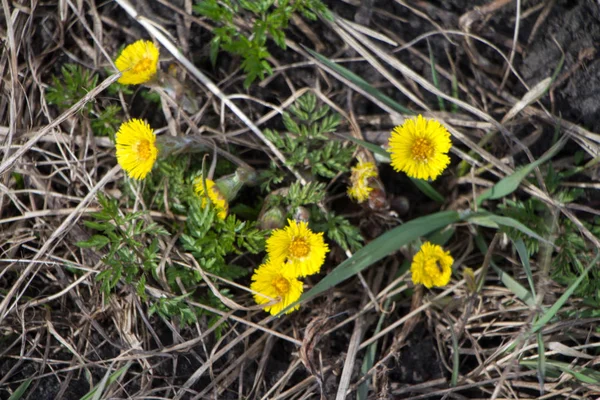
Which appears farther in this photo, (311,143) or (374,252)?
(311,143)

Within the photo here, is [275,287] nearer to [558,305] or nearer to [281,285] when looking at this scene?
[281,285]

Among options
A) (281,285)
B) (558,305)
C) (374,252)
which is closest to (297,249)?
(281,285)

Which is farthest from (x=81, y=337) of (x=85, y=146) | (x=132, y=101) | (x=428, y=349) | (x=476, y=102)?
(x=476, y=102)

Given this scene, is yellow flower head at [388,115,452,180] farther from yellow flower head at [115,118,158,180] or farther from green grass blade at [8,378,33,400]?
green grass blade at [8,378,33,400]

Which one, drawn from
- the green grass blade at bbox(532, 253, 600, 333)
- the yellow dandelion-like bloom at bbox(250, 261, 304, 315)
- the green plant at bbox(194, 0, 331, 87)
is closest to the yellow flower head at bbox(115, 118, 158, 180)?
the green plant at bbox(194, 0, 331, 87)

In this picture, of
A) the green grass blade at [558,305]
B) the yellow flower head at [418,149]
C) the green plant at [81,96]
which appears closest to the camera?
the green grass blade at [558,305]

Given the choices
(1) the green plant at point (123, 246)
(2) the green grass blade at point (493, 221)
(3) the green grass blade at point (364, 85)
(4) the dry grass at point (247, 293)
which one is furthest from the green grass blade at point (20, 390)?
(2) the green grass blade at point (493, 221)

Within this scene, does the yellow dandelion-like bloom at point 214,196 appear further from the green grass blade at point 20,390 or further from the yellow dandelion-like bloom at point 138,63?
the green grass blade at point 20,390
